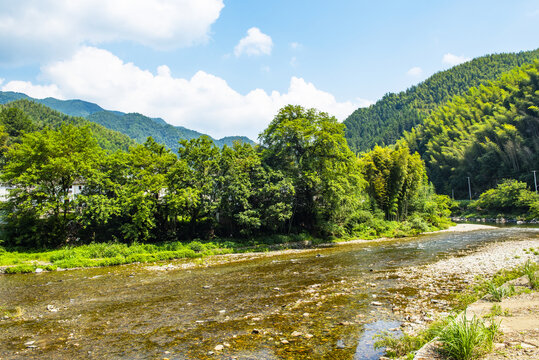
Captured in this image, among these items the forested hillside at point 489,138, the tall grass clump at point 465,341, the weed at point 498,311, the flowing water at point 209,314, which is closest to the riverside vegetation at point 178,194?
the flowing water at point 209,314

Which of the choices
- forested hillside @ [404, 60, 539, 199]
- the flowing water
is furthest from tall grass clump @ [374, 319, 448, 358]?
forested hillside @ [404, 60, 539, 199]

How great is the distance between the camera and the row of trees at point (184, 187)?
1210 inches

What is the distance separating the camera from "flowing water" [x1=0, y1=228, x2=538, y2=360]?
857 centimetres

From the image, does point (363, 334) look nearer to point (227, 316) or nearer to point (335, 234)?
point (227, 316)

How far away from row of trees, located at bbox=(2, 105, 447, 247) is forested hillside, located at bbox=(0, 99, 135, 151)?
1101cm

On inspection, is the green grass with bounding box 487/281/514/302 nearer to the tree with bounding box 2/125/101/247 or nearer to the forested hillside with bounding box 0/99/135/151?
the tree with bounding box 2/125/101/247

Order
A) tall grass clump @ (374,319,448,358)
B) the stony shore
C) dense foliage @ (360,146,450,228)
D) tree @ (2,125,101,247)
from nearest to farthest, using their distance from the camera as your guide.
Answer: the stony shore, tall grass clump @ (374,319,448,358), tree @ (2,125,101,247), dense foliage @ (360,146,450,228)

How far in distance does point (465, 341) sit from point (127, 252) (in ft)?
95.3

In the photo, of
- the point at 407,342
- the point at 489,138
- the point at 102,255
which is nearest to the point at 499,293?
the point at 407,342

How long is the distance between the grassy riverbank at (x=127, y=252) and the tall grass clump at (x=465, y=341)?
2594 centimetres

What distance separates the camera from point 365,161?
4800 centimetres

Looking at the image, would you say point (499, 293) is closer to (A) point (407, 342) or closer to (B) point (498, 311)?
(B) point (498, 311)

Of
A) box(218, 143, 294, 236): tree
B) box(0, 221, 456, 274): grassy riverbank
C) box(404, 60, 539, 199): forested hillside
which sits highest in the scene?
box(404, 60, 539, 199): forested hillside

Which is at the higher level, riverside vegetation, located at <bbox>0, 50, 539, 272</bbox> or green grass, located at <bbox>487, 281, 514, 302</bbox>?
riverside vegetation, located at <bbox>0, 50, 539, 272</bbox>
